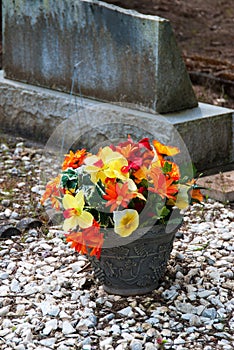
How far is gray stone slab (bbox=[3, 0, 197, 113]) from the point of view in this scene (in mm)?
4621

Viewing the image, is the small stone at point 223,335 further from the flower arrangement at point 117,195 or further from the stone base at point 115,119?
the stone base at point 115,119

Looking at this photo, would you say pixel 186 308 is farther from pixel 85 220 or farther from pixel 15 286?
pixel 15 286

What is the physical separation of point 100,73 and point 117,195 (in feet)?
7.33

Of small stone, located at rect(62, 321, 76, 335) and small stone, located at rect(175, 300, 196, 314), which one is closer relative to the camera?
small stone, located at rect(62, 321, 76, 335)

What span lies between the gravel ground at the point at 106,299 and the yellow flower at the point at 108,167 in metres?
0.57

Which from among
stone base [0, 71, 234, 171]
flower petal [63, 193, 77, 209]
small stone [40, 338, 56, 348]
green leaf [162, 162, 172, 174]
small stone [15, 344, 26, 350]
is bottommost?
small stone [15, 344, 26, 350]

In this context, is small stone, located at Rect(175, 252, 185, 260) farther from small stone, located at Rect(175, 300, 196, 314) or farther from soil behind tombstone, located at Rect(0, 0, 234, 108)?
soil behind tombstone, located at Rect(0, 0, 234, 108)

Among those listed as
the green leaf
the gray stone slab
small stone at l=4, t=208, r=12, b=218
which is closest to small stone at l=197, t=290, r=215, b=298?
the green leaf

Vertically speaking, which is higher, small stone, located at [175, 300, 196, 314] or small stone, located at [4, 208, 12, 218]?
small stone, located at [175, 300, 196, 314]

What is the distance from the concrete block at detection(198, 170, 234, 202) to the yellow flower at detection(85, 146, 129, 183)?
132cm

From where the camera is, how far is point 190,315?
3.00 m

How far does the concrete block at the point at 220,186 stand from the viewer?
4277 mm

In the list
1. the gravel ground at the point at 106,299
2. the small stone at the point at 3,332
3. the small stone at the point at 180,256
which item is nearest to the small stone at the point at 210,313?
the gravel ground at the point at 106,299

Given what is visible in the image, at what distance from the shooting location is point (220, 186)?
434 centimetres
